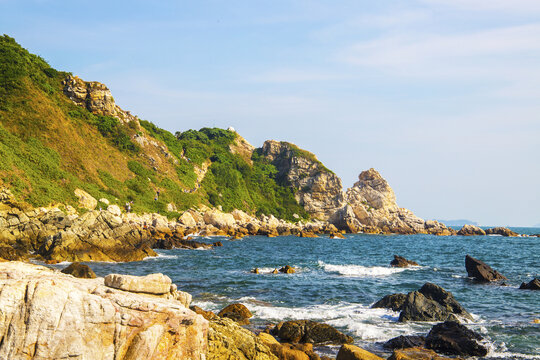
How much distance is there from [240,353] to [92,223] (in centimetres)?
2991

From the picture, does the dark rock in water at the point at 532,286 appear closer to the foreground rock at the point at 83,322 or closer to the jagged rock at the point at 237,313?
the jagged rock at the point at 237,313

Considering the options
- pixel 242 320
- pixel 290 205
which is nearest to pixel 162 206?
pixel 290 205

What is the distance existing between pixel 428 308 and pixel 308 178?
103 metres

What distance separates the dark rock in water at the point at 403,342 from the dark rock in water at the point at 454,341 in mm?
323

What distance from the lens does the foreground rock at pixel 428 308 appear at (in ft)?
61.5

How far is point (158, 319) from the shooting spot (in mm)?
8898

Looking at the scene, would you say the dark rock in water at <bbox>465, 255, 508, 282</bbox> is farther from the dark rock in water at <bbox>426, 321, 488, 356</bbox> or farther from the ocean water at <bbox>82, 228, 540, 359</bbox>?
the dark rock in water at <bbox>426, 321, 488, 356</bbox>

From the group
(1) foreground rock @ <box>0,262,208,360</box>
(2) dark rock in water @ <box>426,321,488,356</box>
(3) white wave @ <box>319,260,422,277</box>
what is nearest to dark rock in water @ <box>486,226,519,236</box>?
(3) white wave @ <box>319,260,422,277</box>

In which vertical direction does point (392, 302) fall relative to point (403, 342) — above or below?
above

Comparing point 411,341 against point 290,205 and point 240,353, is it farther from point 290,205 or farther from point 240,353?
point 290,205

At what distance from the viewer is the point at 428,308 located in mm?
19141

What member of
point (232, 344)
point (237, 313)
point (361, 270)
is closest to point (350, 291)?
point (237, 313)

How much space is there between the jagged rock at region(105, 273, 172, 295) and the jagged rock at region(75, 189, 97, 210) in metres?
44.9

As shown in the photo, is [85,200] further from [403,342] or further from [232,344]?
[232,344]
